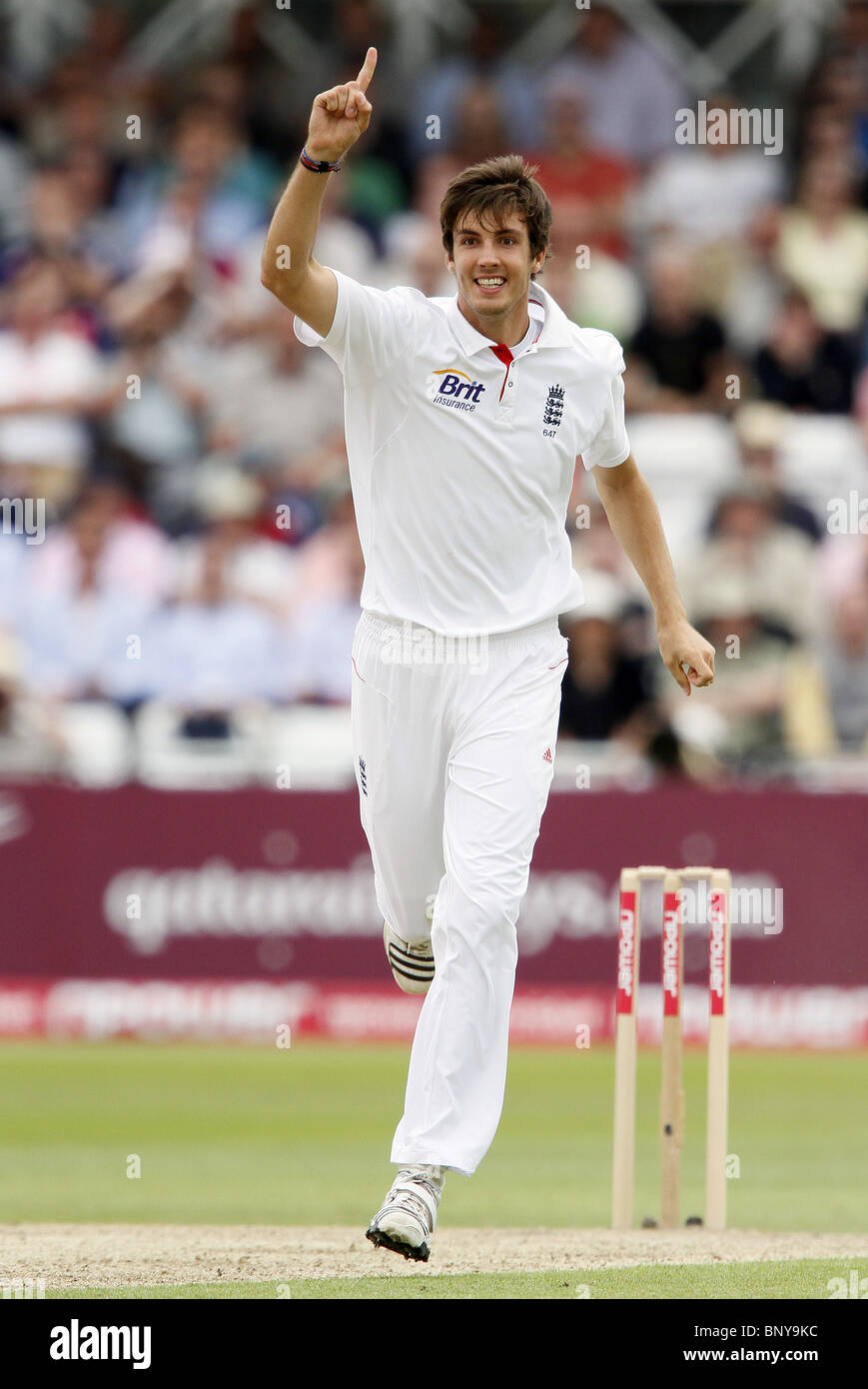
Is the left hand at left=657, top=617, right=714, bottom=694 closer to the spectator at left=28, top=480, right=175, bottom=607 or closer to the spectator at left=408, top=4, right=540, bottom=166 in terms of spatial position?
the spectator at left=28, top=480, right=175, bottom=607

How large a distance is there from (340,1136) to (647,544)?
4.13 m

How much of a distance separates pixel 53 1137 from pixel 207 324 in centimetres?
725

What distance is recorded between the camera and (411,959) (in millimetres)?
6559

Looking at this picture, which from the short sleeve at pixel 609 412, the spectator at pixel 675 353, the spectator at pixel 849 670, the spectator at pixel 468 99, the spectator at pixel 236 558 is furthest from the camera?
the spectator at pixel 468 99

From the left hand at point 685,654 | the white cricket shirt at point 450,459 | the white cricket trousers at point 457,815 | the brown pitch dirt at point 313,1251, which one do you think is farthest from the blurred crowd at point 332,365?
the white cricket shirt at point 450,459

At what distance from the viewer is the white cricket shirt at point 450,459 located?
5.90 metres

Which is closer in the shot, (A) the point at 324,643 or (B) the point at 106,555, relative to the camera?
(A) the point at 324,643

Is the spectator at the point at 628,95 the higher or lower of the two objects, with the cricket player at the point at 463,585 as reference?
higher

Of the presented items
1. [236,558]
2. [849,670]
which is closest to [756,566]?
[849,670]

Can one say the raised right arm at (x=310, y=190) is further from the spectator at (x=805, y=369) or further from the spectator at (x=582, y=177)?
the spectator at (x=582, y=177)

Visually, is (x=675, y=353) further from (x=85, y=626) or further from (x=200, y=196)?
(x=85, y=626)

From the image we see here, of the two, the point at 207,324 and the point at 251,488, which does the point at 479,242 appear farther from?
the point at 207,324

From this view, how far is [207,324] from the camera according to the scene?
15.4 m

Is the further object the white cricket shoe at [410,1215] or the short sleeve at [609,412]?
the short sleeve at [609,412]
